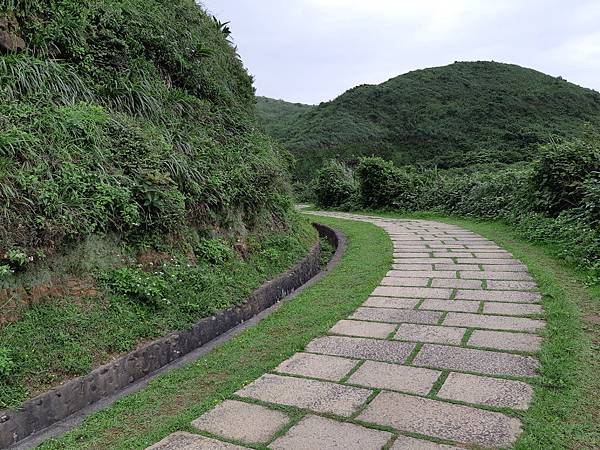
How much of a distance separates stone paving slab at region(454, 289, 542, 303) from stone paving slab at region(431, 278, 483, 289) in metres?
0.19

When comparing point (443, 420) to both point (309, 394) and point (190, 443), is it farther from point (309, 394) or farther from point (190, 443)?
point (190, 443)

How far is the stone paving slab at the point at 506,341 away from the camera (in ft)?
9.78

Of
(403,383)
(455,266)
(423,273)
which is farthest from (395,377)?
(455,266)

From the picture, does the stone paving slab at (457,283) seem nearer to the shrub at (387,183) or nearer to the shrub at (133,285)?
the shrub at (133,285)

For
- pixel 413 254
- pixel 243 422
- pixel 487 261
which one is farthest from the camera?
pixel 413 254

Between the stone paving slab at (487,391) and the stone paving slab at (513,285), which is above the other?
the stone paving slab at (513,285)

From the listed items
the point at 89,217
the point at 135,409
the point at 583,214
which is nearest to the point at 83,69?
the point at 89,217

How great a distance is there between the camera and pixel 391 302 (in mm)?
4188

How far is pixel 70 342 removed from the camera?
272cm

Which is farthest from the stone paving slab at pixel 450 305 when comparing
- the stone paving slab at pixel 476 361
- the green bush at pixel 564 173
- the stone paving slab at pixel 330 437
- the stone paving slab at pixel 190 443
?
the green bush at pixel 564 173

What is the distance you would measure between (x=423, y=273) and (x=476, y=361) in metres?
2.51

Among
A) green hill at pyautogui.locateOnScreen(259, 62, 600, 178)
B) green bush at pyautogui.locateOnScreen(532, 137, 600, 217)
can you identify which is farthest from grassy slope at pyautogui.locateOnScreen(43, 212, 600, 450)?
green hill at pyautogui.locateOnScreen(259, 62, 600, 178)

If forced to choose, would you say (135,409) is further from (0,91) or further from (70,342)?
(0,91)

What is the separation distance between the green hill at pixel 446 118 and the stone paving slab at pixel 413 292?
2307 centimetres
